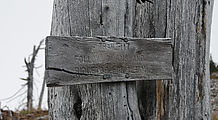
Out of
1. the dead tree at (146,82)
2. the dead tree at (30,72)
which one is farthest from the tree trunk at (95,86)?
the dead tree at (30,72)

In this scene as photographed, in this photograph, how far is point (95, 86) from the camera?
1.12 m

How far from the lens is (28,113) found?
7.47 m

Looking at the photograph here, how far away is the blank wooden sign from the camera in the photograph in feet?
3.11

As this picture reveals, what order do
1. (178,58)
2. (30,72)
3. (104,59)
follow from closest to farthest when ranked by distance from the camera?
1. (104,59)
2. (178,58)
3. (30,72)

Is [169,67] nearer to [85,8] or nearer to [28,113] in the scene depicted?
[85,8]

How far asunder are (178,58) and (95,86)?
477mm

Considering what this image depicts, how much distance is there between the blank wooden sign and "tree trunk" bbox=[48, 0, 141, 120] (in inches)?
3.3

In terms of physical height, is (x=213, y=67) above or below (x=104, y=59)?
below

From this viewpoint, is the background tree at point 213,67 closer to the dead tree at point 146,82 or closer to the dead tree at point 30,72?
the dead tree at point 30,72

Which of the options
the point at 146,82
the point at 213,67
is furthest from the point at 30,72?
the point at 146,82

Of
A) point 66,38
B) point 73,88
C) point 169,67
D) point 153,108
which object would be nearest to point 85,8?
point 66,38

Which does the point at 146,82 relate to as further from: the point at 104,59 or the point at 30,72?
the point at 30,72

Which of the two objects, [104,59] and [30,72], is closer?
[104,59]

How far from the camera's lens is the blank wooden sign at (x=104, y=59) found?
0.95 meters
